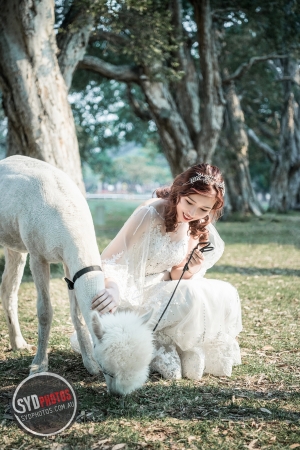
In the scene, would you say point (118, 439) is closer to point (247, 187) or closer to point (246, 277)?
point (246, 277)

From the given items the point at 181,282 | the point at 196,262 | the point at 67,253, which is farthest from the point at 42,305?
the point at 196,262

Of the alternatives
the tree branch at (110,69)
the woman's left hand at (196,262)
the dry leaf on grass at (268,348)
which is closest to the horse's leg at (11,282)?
the woman's left hand at (196,262)

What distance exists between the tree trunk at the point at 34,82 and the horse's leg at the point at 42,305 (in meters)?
4.97

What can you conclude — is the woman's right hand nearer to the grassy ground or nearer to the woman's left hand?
the grassy ground

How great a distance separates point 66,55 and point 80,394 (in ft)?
25.4

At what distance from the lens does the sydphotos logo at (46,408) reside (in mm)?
3180

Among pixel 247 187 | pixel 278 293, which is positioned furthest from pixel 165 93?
pixel 247 187

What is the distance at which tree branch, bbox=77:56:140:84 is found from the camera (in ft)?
43.2

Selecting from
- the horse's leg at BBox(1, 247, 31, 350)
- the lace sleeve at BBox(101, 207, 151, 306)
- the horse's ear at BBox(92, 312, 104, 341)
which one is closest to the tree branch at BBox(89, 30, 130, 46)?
the horse's leg at BBox(1, 247, 31, 350)

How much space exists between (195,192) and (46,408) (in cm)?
192

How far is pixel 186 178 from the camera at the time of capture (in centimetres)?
428

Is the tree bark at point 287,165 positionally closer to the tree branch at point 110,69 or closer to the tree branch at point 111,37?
the tree branch at point 110,69

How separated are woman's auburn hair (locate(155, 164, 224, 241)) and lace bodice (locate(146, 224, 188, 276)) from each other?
94 mm

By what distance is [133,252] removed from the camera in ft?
14.9
